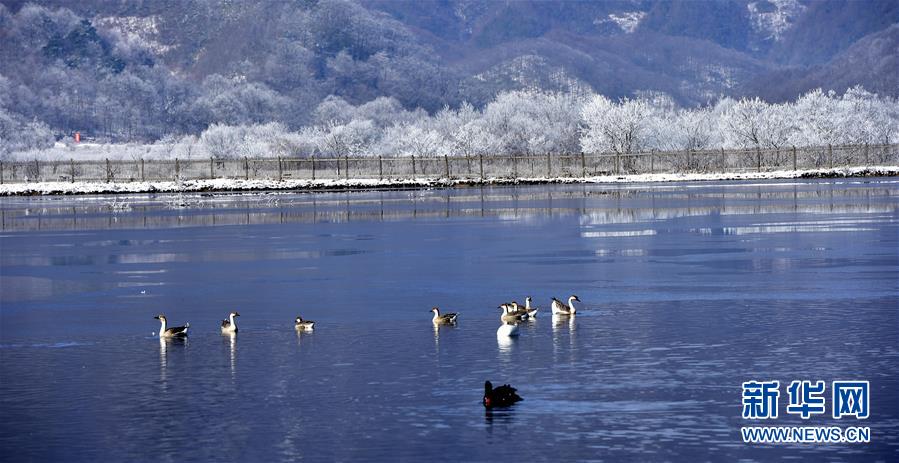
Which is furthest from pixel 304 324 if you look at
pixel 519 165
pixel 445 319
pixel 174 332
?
pixel 519 165

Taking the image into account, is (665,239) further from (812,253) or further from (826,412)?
(826,412)

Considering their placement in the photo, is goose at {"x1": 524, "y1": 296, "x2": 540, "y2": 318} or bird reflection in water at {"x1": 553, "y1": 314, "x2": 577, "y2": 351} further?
goose at {"x1": 524, "y1": 296, "x2": 540, "y2": 318}

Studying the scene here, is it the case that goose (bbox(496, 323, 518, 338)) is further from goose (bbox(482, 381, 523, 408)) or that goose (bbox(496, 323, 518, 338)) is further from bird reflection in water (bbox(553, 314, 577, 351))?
goose (bbox(482, 381, 523, 408))

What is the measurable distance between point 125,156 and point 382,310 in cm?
15596

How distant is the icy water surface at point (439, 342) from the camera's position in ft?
46.5

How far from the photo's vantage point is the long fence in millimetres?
98312

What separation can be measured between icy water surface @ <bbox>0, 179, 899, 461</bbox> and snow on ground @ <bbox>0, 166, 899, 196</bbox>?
4336 cm

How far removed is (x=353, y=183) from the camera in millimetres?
88250

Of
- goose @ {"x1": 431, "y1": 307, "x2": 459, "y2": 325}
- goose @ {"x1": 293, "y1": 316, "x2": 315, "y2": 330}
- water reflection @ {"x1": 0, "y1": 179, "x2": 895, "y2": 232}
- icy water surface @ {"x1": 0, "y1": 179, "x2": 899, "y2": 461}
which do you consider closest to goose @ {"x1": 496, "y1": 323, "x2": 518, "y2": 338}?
icy water surface @ {"x1": 0, "y1": 179, "x2": 899, "y2": 461}

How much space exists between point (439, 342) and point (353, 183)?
68.6 meters

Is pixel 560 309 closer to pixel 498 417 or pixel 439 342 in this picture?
A: pixel 439 342

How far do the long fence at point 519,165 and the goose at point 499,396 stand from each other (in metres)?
80.2

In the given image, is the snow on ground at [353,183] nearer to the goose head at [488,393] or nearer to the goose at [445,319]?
the goose at [445,319]

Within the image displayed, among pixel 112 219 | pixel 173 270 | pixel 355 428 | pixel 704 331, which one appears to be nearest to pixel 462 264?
pixel 173 270
